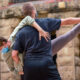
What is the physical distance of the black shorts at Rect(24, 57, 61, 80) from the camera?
112 inches

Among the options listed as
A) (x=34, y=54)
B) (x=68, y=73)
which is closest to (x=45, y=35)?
(x=34, y=54)

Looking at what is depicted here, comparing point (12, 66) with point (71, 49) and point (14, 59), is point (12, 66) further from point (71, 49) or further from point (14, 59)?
point (71, 49)

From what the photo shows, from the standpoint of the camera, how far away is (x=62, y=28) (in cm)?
658

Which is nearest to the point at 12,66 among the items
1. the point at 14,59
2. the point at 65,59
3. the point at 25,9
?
the point at 14,59

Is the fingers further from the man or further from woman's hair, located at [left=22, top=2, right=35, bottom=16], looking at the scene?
woman's hair, located at [left=22, top=2, right=35, bottom=16]

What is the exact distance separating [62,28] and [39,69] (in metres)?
3.82

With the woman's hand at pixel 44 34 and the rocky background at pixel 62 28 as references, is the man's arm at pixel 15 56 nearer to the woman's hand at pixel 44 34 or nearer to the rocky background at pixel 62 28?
the woman's hand at pixel 44 34

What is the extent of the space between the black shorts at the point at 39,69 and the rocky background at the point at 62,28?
11.6ft

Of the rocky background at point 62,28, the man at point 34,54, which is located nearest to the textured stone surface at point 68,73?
the rocky background at point 62,28

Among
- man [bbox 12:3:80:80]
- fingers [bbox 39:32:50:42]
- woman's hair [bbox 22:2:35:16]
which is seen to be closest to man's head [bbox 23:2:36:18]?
woman's hair [bbox 22:2:35:16]

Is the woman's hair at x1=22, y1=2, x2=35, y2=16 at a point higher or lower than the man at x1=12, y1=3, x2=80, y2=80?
higher

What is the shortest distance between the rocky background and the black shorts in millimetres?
3544

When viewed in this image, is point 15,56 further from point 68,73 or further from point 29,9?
point 68,73

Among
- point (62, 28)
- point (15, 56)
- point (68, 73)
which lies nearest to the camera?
point (15, 56)
